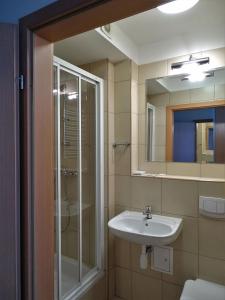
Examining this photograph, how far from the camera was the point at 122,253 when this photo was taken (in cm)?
221

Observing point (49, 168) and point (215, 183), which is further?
point (215, 183)

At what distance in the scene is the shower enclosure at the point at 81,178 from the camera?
Answer: 1.99m

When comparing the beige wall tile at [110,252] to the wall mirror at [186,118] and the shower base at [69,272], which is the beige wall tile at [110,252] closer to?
the shower base at [69,272]

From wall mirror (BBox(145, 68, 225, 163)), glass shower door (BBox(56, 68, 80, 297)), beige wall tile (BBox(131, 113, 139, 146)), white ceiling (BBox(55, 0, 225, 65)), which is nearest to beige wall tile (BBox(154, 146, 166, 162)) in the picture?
wall mirror (BBox(145, 68, 225, 163))

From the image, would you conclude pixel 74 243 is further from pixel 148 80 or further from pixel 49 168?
pixel 148 80

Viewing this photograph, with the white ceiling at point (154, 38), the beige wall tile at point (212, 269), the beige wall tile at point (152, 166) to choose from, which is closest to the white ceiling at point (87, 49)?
the white ceiling at point (154, 38)

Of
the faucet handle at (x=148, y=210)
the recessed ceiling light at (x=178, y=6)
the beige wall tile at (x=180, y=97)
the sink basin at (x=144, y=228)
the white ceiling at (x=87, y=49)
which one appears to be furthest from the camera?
the beige wall tile at (x=180, y=97)

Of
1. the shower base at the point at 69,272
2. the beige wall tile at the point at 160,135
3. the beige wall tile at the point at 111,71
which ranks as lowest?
the shower base at the point at 69,272

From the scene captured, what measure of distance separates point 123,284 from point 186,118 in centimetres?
177

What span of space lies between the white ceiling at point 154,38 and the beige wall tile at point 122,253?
1.83 metres

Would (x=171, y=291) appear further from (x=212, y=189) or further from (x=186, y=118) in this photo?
(x=186, y=118)
